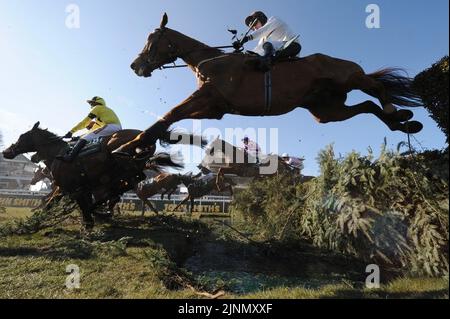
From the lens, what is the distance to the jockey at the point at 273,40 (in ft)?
17.0

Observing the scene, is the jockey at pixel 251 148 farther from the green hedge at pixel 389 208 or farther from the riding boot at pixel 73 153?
the green hedge at pixel 389 208

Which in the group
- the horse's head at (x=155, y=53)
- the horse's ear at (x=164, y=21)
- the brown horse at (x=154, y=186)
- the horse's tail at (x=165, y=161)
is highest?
the horse's ear at (x=164, y=21)

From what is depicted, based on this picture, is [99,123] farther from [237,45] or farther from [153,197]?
[153,197]

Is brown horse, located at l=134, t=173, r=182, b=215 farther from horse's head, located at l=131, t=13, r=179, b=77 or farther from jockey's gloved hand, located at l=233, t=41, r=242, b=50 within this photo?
jockey's gloved hand, located at l=233, t=41, r=242, b=50

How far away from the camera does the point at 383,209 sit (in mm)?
3994

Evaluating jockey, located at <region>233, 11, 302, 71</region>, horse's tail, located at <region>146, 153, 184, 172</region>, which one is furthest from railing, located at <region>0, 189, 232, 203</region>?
jockey, located at <region>233, 11, 302, 71</region>

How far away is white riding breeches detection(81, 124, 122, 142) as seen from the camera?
29.7ft

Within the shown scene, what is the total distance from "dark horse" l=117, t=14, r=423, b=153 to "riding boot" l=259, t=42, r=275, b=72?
0.32 ft

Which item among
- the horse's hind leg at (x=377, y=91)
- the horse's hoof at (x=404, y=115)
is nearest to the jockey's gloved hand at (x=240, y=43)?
the horse's hind leg at (x=377, y=91)

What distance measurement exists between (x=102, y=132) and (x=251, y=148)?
942 cm

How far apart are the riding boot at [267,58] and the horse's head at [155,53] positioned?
56.3 inches
